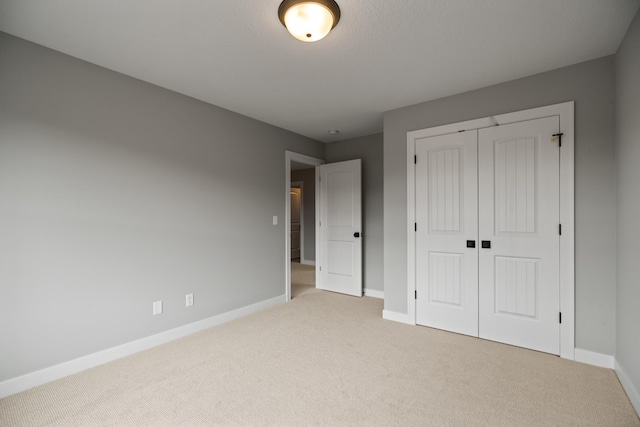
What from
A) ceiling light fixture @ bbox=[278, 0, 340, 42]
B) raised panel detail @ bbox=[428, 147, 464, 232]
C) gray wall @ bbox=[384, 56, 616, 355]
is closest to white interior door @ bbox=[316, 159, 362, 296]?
raised panel detail @ bbox=[428, 147, 464, 232]

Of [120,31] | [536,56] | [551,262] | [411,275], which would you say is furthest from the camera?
[411,275]

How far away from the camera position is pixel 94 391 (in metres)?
2.05

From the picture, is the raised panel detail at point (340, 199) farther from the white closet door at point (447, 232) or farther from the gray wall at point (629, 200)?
the gray wall at point (629, 200)

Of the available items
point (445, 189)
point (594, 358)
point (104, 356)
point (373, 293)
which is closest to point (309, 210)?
point (373, 293)

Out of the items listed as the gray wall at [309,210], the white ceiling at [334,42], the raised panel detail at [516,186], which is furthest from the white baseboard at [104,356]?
the gray wall at [309,210]

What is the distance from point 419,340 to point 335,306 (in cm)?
Result: 135

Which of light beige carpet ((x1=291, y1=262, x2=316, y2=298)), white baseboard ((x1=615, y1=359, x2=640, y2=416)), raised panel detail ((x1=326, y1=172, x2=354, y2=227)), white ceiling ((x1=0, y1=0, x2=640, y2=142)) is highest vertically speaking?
white ceiling ((x1=0, y1=0, x2=640, y2=142))

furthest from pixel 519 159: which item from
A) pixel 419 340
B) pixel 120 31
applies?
pixel 120 31

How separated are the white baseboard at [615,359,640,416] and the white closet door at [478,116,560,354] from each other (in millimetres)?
407

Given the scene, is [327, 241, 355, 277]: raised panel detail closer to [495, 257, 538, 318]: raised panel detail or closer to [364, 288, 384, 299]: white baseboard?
[364, 288, 384, 299]: white baseboard

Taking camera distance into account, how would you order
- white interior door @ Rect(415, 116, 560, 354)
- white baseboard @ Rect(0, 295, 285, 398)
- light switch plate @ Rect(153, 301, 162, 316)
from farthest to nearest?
1. light switch plate @ Rect(153, 301, 162, 316)
2. white interior door @ Rect(415, 116, 560, 354)
3. white baseboard @ Rect(0, 295, 285, 398)

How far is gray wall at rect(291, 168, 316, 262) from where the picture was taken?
299 inches

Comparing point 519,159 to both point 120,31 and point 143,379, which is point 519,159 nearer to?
point 120,31

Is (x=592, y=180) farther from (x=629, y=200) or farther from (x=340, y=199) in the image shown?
(x=340, y=199)
